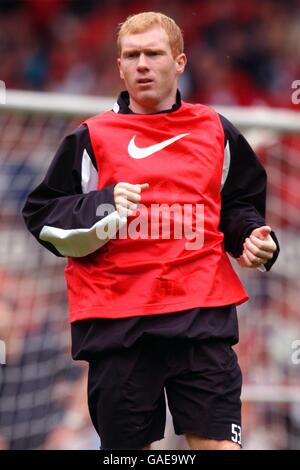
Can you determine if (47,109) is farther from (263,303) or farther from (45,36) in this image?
(45,36)

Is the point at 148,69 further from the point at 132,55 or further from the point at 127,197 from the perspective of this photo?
the point at 127,197

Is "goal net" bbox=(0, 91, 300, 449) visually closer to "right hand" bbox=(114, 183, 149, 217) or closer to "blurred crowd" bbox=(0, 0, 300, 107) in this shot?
"right hand" bbox=(114, 183, 149, 217)

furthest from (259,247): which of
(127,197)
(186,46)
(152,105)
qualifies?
(186,46)

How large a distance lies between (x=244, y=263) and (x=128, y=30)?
0.76 meters

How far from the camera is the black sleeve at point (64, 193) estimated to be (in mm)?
3439

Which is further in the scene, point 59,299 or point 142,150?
point 59,299

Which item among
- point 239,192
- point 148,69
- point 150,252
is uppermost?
point 148,69

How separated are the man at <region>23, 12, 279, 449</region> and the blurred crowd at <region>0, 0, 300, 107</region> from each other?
18.0ft

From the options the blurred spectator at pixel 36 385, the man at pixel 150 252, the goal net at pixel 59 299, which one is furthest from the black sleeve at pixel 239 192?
the blurred spectator at pixel 36 385

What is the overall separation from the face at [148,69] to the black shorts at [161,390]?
70 cm

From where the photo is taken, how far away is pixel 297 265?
18.1ft

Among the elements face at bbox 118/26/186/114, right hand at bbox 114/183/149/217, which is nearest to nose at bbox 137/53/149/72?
face at bbox 118/26/186/114

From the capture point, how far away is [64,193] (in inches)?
139

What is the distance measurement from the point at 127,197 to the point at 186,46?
655 centimetres
